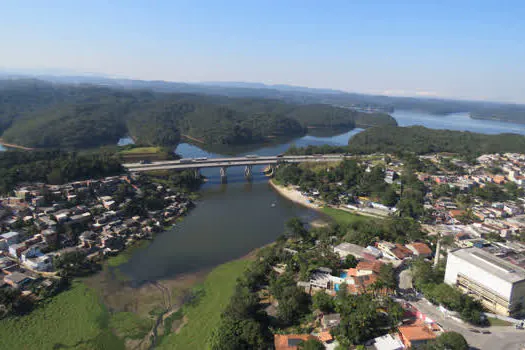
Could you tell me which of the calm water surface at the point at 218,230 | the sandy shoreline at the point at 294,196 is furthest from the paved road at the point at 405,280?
the sandy shoreline at the point at 294,196

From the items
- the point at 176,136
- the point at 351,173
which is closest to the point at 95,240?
the point at 351,173

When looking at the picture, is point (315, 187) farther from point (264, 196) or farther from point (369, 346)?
point (369, 346)

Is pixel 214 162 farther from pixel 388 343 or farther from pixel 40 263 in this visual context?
pixel 388 343

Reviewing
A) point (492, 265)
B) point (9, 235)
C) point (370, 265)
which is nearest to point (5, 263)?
point (9, 235)

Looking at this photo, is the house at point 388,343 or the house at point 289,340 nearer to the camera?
the house at point 388,343

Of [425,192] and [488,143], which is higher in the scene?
[488,143]

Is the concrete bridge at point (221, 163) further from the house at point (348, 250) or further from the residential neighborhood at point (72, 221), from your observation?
the house at point (348, 250)
